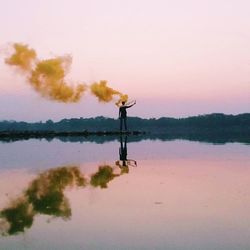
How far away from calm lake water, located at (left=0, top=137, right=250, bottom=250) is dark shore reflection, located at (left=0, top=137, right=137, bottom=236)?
0.03 meters

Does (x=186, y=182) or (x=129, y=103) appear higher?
(x=129, y=103)

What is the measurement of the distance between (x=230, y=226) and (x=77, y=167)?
665 inches

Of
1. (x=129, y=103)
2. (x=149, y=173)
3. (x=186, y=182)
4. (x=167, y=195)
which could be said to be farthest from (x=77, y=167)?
(x=129, y=103)

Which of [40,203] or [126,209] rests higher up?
[126,209]

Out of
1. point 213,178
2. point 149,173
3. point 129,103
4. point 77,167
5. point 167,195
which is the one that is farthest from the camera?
point 129,103

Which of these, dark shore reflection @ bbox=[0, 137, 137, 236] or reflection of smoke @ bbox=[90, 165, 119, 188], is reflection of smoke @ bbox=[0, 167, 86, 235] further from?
reflection of smoke @ bbox=[90, 165, 119, 188]

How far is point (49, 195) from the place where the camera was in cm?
1756

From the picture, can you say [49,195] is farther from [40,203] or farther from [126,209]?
[126,209]

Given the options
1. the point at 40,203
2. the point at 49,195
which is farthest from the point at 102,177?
the point at 40,203

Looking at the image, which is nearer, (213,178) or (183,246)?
(183,246)

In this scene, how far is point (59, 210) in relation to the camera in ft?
48.1

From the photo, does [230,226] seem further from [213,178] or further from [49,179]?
[49,179]

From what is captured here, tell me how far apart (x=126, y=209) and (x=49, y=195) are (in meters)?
4.35

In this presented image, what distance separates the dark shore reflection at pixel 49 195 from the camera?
43.7ft
